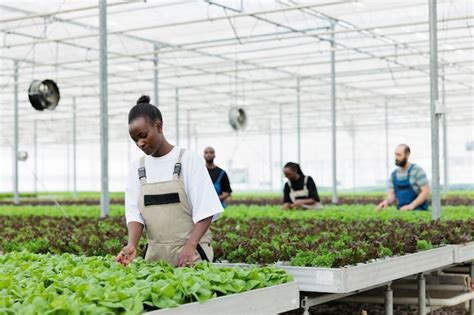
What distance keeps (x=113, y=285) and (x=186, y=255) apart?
782 millimetres

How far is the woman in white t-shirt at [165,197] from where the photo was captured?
4012mm

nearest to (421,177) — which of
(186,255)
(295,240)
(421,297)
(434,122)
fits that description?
(434,122)

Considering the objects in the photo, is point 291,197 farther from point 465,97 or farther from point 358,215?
point 465,97

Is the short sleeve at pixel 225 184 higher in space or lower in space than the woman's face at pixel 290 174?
lower

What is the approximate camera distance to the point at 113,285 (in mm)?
3271

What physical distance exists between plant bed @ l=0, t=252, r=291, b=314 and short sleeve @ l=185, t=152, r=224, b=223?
315mm

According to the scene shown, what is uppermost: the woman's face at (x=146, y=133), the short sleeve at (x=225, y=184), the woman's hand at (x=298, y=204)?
the woman's face at (x=146, y=133)

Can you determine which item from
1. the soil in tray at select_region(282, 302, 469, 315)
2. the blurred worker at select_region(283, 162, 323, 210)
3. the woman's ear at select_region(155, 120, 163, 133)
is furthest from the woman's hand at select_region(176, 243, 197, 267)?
the blurred worker at select_region(283, 162, 323, 210)

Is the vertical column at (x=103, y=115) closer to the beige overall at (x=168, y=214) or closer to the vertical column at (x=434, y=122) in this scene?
the vertical column at (x=434, y=122)

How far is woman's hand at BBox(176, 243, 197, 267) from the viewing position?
13.1ft

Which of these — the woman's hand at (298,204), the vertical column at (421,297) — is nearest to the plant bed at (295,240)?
the vertical column at (421,297)

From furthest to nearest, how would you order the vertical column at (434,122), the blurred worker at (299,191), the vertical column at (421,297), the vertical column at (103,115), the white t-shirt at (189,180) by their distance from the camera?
the vertical column at (103,115) → the blurred worker at (299,191) → the vertical column at (434,122) → the vertical column at (421,297) → the white t-shirt at (189,180)

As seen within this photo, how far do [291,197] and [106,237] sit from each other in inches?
162

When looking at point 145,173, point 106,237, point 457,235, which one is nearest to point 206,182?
point 145,173
